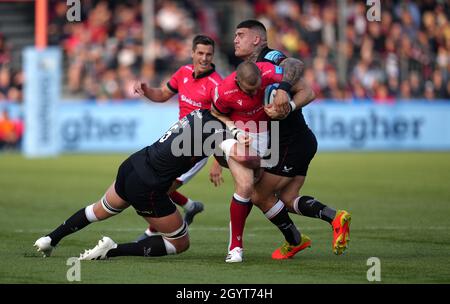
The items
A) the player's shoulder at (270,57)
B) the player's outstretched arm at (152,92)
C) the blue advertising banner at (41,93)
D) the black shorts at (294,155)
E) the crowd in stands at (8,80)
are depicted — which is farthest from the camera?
the crowd in stands at (8,80)

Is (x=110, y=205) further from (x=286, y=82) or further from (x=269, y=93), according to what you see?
(x=286, y=82)

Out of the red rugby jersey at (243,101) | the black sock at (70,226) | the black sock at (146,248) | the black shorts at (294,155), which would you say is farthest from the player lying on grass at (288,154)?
the black sock at (70,226)

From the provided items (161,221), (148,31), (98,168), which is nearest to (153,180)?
(161,221)

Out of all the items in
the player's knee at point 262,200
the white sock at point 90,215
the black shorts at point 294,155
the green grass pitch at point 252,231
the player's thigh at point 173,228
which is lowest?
the green grass pitch at point 252,231

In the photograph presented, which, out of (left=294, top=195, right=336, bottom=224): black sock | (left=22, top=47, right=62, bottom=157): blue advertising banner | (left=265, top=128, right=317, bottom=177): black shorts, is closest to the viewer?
(left=294, top=195, right=336, bottom=224): black sock

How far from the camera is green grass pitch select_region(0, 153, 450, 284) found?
8695 millimetres

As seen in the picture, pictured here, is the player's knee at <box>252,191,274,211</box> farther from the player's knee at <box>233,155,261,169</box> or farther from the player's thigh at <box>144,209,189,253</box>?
the player's thigh at <box>144,209,189,253</box>

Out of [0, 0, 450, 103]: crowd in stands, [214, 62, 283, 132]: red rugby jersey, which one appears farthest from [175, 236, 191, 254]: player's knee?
[0, 0, 450, 103]: crowd in stands

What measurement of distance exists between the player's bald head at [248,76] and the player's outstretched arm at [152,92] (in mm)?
2053

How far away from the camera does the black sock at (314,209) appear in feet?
32.5

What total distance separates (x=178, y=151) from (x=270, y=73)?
1229 mm

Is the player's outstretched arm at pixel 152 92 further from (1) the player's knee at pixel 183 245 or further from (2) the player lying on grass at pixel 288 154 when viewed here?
(1) the player's knee at pixel 183 245

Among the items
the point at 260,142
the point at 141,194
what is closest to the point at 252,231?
the point at 260,142

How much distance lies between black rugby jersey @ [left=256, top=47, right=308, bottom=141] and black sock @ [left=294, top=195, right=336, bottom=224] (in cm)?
66
